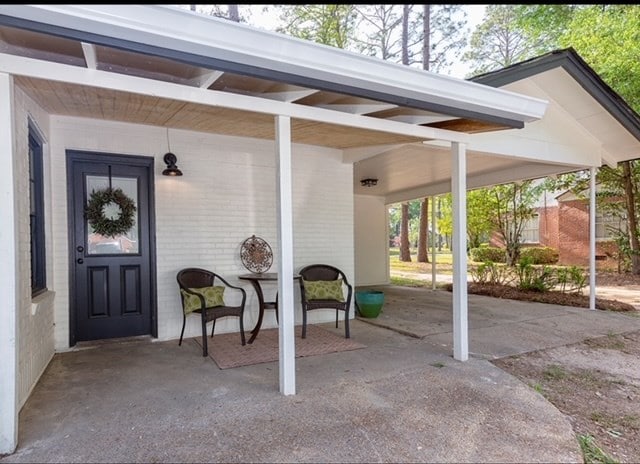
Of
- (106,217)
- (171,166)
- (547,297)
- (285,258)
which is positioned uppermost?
(171,166)

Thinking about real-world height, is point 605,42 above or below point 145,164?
above

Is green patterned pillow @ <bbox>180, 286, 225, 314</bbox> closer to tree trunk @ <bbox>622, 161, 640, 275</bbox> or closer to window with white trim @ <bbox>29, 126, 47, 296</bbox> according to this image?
window with white trim @ <bbox>29, 126, 47, 296</bbox>

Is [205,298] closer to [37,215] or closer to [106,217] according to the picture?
[106,217]

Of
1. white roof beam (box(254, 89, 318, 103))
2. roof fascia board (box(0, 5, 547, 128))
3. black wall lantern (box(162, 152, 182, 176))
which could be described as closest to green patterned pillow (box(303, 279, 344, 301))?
black wall lantern (box(162, 152, 182, 176))

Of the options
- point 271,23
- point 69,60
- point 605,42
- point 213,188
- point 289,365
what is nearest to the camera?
point 69,60

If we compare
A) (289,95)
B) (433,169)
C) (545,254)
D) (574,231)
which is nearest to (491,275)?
(433,169)

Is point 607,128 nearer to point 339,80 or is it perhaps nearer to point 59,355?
point 339,80

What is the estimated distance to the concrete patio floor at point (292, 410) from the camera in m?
2.27

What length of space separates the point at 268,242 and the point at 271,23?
9.36 m

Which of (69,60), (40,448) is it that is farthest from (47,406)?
(69,60)

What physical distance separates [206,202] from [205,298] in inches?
47.4

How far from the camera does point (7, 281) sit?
7.47ft

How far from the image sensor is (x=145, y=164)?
4531 mm

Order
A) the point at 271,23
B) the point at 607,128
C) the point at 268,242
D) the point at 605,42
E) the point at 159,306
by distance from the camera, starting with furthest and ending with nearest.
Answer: the point at 271,23
the point at 605,42
the point at 607,128
the point at 268,242
the point at 159,306
